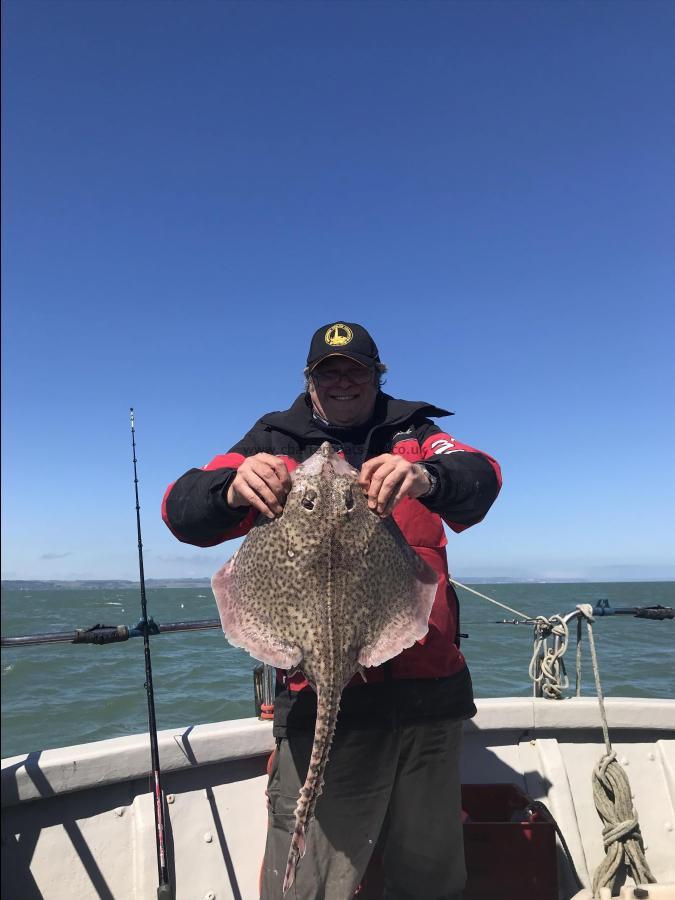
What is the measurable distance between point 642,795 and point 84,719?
1297 cm

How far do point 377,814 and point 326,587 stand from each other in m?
1.34

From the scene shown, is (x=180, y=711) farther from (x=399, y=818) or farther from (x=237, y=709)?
(x=399, y=818)

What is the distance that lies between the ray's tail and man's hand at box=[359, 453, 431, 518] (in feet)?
2.62

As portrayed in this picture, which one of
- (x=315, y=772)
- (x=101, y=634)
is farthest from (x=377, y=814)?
(x=101, y=634)

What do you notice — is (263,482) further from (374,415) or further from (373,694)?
(373,694)

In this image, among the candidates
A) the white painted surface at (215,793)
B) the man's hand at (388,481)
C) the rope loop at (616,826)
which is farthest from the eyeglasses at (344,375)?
the rope loop at (616,826)

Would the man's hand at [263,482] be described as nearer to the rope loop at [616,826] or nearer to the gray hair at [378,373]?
the gray hair at [378,373]

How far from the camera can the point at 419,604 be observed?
2613 mm

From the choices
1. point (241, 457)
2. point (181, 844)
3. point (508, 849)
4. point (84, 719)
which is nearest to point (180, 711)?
point (84, 719)

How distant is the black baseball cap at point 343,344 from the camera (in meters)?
3.14

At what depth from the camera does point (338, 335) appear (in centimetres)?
321

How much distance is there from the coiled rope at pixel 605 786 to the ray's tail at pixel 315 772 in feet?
5.10

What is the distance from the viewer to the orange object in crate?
12.0ft

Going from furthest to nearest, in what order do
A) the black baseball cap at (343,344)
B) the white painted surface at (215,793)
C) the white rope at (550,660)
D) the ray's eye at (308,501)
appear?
the white rope at (550,660)
the white painted surface at (215,793)
the black baseball cap at (343,344)
the ray's eye at (308,501)
